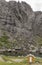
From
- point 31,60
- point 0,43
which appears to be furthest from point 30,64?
point 0,43

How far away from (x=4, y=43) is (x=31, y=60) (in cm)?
17028

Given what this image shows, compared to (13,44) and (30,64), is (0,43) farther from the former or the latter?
(30,64)

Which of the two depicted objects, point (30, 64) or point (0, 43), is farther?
point (0, 43)

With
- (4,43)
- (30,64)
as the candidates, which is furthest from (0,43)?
(30,64)

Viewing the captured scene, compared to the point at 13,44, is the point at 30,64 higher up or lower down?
higher up

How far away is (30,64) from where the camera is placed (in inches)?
1173

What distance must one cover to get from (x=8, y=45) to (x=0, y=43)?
25.9 ft

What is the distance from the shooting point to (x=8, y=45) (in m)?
195

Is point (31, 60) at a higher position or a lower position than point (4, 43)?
higher

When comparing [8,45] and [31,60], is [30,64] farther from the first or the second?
[8,45]

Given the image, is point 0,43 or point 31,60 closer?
point 31,60

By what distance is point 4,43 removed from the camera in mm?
198625

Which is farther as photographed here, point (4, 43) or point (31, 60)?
point (4, 43)

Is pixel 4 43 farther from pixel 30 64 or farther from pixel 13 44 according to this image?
pixel 30 64
